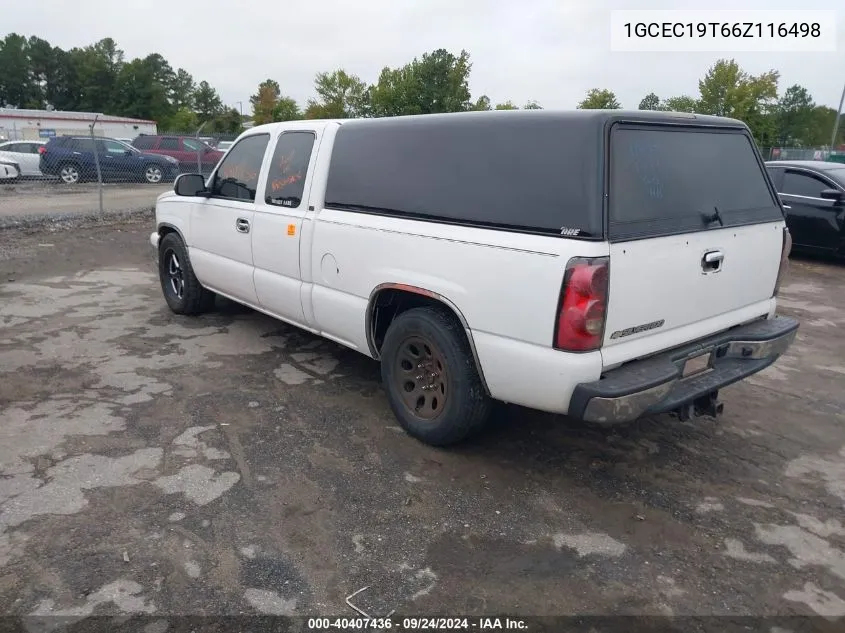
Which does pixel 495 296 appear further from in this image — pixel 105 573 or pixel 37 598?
pixel 37 598

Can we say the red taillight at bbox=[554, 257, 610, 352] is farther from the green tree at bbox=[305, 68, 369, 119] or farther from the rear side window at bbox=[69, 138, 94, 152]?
the green tree at bbox=[305, 68, 369, 119]

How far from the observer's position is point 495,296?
3.16 meters

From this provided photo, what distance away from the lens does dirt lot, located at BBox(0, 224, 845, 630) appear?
2.64 metres

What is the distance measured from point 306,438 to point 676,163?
2643 mm

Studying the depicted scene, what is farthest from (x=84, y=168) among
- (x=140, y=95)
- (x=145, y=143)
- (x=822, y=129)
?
(x=822, y=129)

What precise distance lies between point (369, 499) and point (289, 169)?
2568 mm

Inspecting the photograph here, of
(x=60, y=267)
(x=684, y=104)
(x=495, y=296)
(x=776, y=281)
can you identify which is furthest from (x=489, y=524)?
(x=684, y=104)

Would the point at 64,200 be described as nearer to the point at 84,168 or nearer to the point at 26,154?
the point at 84,168

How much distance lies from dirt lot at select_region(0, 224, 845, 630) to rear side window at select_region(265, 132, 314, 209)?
1344 mm

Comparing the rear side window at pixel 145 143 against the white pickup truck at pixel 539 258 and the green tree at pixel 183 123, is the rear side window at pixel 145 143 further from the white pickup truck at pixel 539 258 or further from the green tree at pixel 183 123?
the green tree at pixel 183 123

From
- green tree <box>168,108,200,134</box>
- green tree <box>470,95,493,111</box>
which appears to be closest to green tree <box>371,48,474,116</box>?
green tree <box>470,95,493,111</box>

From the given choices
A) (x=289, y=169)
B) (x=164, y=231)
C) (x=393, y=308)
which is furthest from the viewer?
(x=164, y=231)

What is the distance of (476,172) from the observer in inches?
133

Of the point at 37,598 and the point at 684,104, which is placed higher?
the point at 684,104
